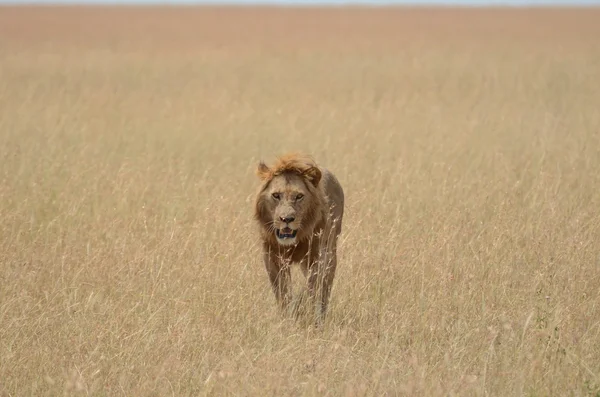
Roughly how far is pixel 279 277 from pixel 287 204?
480 millimetres

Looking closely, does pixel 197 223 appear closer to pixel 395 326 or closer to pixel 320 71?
pixel 395 326

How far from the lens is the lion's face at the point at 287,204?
585 cm

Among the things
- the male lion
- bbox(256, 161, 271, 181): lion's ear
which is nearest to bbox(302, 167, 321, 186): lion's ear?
the male lion

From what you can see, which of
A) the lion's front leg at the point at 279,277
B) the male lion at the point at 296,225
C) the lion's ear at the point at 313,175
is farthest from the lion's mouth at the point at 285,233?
the lion's ear at the point at 313,175

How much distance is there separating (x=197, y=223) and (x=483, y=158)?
3981mm

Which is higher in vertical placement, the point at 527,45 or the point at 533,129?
the point at 527,45

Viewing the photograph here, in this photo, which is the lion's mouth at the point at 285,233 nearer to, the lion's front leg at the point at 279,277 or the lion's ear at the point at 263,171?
the lion's front leg at the point at 279,277

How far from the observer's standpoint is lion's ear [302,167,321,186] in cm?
602

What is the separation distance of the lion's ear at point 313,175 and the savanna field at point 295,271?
27.3 inches

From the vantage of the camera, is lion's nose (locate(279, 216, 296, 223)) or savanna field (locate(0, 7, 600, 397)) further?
lion's nose (locate(279, 216, 296, 223))

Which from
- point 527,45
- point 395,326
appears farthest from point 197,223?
point 527,45

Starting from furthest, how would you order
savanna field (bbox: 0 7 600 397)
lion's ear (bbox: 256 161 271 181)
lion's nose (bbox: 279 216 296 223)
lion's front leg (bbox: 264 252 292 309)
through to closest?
1. lion's ear (bbox: 256 161 271 181)
2. lion's front leg (bbox: 264 252 292 309)
3. lion's nose (bbox: 279 216 296 223)
4. savanna field (bbox: 0 7 600 397)

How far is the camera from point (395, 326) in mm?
5492

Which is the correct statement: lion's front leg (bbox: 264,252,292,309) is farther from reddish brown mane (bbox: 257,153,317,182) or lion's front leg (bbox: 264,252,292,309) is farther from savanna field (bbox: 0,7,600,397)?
reddish brown mane (bbox: 257,153,317,182)
